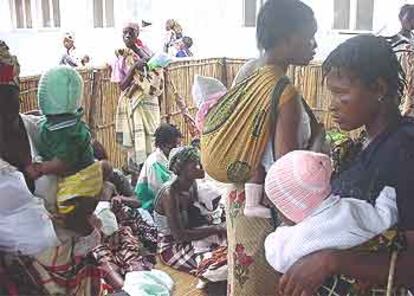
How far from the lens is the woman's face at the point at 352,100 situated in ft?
3.76

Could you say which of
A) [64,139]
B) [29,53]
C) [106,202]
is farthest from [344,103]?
[29,53]

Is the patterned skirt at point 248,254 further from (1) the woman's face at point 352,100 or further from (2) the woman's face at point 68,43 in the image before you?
(2) the woman's face at point 68,43

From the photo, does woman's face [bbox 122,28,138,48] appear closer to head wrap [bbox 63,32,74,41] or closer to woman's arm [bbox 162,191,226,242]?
woman's arm [bbox 162,191,226,242]

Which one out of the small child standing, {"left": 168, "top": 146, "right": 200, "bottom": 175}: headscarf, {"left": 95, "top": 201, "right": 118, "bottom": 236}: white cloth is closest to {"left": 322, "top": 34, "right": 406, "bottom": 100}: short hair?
{"left": 95, "top": 201, "right": 118, "bottom": 236}: white cloth

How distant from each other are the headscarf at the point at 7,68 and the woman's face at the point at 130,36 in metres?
3.34

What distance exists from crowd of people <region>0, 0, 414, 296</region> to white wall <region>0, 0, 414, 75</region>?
18.3 ft

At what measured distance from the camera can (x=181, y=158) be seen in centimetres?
353

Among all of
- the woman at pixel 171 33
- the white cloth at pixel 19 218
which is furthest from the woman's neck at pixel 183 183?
the woman at pixel 171 33

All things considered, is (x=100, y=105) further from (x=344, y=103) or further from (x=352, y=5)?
(x=344, y=103)

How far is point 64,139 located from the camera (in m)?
1.65

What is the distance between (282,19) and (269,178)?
68 cm

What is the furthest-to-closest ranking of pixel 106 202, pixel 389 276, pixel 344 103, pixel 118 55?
pixel 118 55 → pixel 106 202 → pixel 344 103 → pixel 389 276

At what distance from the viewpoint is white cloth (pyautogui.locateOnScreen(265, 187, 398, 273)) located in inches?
41.1

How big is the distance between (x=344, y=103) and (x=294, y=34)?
56 centimetres
